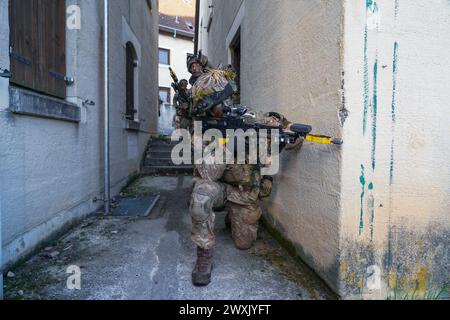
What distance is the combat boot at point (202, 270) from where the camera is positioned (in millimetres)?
2009

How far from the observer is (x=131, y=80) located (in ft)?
21.1

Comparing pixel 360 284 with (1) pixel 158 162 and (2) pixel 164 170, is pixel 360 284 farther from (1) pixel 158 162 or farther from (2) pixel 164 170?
(1) pixel 158 162

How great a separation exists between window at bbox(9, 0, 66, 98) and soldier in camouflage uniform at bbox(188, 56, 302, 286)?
136cm

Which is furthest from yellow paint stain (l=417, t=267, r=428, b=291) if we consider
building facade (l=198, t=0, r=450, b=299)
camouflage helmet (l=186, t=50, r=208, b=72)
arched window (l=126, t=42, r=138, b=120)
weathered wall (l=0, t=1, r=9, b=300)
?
arched window (l=126, t=42, r=138, b=120)

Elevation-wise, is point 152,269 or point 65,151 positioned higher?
point 65,151

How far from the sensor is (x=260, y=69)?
3.33m

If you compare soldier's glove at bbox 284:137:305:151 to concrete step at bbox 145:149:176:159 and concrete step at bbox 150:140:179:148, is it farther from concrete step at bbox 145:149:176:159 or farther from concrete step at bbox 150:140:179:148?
concrete step at bbox 150:140:179:148

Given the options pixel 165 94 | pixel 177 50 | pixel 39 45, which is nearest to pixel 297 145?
pixel 39 45

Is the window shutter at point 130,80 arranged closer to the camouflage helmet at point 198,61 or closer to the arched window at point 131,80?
the arched window at point 131,80

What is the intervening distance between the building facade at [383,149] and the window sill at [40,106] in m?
2.16

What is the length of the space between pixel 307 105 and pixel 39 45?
2.43m

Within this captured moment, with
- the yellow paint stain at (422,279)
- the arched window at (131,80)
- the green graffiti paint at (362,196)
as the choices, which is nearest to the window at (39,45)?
the green graffiti paint at (362,196)
